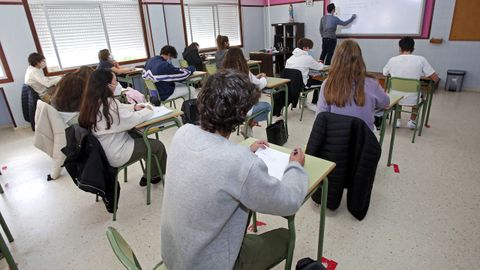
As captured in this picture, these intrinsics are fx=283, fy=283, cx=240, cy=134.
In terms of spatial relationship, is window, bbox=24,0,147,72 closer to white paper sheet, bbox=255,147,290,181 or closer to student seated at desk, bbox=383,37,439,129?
student seated at desk, bbox=383,37,439,129

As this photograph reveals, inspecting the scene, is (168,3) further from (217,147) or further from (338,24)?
(217,147)

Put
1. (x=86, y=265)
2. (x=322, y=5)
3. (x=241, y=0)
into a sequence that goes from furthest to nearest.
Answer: (x=241, y=0), (x=322, y=5), (x=86, y=265)

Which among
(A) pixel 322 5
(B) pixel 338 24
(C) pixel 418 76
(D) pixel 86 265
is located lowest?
(D) pixel 86 265

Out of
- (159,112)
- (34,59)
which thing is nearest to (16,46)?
(34,59)

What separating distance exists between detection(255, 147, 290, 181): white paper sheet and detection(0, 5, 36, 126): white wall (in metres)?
5.03

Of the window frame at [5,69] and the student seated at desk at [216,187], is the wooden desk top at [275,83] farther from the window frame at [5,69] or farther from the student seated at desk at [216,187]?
the window frame at [5,69]

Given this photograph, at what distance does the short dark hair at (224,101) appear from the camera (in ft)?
3.14

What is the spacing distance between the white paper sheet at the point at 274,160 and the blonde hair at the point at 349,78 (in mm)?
749

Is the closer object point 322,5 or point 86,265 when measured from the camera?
point 86,265

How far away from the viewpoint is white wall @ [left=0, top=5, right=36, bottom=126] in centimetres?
442

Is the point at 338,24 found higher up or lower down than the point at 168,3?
lower down

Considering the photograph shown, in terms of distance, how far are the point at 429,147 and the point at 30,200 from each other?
164 inches

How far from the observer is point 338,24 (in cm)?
641

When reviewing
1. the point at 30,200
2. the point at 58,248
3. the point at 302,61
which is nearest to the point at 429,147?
the point at 302,61
